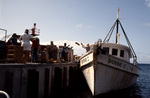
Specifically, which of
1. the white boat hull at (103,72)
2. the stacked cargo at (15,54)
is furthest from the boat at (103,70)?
the stacked cargo at (15,54)

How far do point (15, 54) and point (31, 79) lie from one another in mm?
1362

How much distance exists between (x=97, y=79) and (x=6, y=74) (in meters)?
5.57

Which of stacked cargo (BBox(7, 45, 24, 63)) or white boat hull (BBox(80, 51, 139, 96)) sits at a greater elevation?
stacked cargo (BBox(7, 45, 24, 63))

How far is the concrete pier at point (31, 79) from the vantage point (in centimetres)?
471

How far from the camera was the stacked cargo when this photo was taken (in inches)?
236

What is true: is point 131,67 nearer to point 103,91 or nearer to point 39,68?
point 103,91

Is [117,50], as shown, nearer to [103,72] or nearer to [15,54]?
[103,72]

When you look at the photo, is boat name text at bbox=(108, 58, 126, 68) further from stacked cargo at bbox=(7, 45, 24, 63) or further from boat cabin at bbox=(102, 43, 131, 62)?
stacked cargo at bbox=(7, 45, 24, 63)

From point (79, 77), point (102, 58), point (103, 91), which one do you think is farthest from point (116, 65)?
point (79, 77)

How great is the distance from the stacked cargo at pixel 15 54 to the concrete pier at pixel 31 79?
0.82 meters

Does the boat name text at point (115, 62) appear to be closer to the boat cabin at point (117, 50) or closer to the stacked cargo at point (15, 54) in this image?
the boat cabin at point (117, 50)

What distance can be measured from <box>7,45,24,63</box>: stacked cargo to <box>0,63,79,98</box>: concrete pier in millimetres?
817

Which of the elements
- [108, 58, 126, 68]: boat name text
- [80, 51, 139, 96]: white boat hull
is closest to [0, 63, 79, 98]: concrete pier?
[80, 51, 139, 96]: white boat hull

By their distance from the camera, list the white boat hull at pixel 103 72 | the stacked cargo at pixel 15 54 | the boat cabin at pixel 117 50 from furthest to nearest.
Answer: the boat cabin at pixel 117 50
the white boat hull at pixel 103 72
the stacked cargo at pixel 15 54
